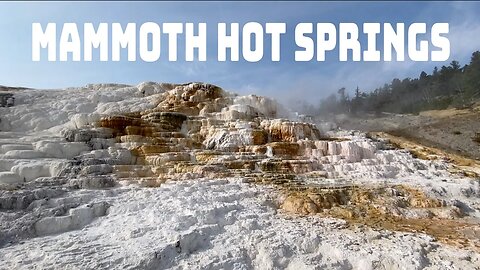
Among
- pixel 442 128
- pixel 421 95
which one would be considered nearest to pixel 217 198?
pixel 442 128

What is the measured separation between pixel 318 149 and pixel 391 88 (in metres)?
67.5

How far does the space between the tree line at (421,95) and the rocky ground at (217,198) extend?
4395cm

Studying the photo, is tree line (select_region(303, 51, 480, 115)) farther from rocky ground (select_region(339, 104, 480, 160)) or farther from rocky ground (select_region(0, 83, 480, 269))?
rocky ground (select_region(0, 83, 480, 269))

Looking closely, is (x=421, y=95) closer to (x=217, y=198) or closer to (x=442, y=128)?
(x=442, y=128)

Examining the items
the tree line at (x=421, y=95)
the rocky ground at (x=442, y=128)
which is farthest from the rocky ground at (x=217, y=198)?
the tree line at (x=421, y=95)

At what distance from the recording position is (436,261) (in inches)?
348

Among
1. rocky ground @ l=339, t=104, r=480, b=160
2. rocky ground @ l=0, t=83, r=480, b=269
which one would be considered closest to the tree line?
rocky ground @ l=339, t=104, r=480, b=160

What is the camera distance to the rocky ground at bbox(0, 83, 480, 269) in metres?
8.94

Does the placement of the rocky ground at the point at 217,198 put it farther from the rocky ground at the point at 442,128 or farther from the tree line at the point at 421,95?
the tree line at the point at 421,95

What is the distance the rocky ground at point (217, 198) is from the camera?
894 cm

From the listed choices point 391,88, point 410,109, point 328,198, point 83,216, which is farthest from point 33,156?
point 391,88

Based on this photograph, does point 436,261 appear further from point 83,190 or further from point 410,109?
point 410,109

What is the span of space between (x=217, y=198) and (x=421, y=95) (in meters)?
66.1

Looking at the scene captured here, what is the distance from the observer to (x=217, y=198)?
11.9m
